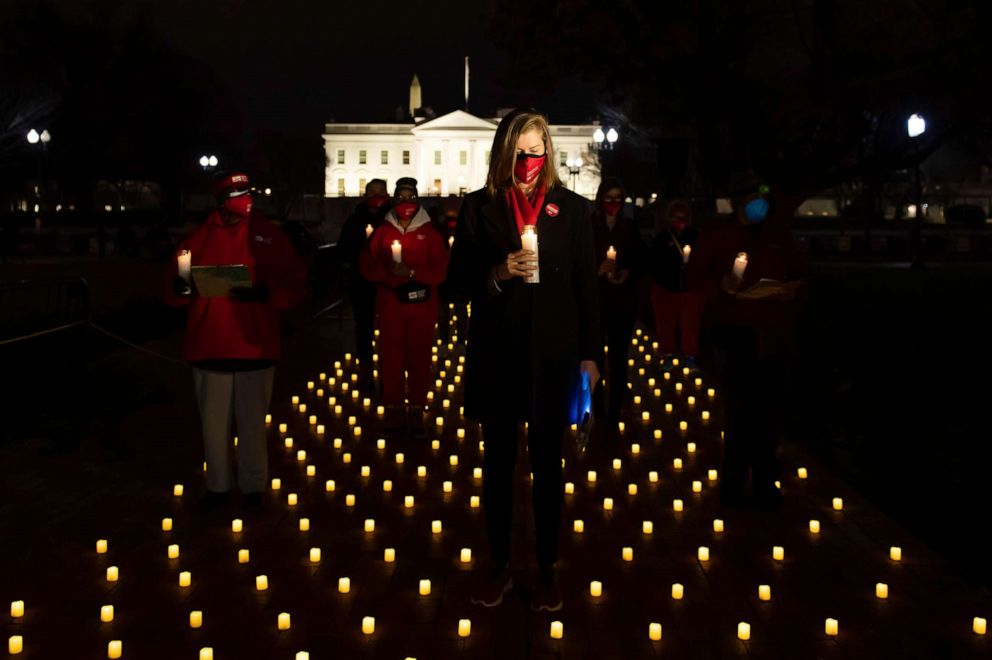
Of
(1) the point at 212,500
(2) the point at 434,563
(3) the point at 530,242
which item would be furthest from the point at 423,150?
(3) the point at 530,242

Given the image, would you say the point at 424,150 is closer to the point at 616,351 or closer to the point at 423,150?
the point at 423,150

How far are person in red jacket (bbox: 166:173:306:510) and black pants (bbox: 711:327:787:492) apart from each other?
2.48 metres

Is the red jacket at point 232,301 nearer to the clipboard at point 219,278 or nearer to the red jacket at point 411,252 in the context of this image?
the clipboard at point 219,278

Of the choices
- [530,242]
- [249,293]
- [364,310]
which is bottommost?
[364,310]

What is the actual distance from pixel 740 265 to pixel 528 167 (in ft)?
6.44

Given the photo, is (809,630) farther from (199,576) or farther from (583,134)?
(583,134)

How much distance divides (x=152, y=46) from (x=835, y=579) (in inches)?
2385

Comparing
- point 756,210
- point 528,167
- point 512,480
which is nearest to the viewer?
point 528,167

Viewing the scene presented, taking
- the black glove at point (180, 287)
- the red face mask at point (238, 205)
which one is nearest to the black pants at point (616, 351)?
the red face mask at point (238, 205)

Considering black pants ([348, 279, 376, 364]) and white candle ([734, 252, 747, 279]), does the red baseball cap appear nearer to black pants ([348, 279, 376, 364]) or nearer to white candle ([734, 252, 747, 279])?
white candle ([734, 252, 747, 279])

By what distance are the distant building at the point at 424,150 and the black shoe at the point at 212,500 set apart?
10735 cm

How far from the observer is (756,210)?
6438 mm

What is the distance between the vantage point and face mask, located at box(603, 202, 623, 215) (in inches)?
339

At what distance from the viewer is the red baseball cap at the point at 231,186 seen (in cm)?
625
